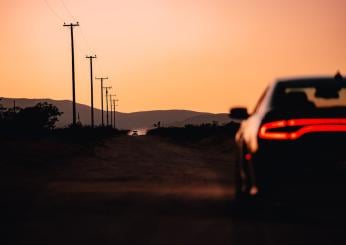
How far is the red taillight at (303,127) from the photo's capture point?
357 inches

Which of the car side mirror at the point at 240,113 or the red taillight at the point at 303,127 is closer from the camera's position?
the red taillight at the point at 303,127

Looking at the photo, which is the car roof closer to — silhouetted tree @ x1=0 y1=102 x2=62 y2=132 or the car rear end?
the car rear end

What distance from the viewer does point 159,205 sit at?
11891mm

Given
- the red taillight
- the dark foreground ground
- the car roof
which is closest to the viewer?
the dark foreground ground

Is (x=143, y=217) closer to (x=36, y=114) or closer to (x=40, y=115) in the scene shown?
(x=36, y=114)

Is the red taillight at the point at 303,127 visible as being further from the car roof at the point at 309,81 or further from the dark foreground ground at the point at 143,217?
the car roof at the point at 309,81

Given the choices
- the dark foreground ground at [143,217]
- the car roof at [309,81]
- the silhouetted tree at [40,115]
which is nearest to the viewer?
the dark foreground ground at [143,217]

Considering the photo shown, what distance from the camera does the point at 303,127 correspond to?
9.10 m

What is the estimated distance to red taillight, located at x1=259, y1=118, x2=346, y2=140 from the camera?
906 cm

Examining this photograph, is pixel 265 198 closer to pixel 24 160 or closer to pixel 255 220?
pixel 255 220

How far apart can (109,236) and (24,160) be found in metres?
17.3

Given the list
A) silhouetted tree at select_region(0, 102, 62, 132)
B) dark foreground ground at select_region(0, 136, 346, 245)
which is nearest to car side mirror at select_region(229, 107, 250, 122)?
dark foreground ground at select_region(0, 136, 346, 245)

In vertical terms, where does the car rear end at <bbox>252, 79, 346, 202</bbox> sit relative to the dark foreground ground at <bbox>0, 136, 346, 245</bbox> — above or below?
above

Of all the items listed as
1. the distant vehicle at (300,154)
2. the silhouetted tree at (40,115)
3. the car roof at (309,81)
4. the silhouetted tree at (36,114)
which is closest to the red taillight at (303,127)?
the distant vehicle at (300,154)
